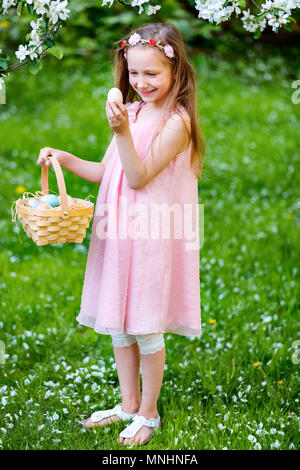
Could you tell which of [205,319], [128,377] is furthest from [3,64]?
[205,319]

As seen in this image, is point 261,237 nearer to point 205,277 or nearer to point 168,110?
point 205,277

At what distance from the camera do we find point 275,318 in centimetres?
373

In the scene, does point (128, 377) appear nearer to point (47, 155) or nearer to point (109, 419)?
point (109, 419)

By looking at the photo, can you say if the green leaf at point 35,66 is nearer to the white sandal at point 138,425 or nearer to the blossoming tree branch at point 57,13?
the blossoming tree branch at point 57,13

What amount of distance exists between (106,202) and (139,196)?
0.53ft

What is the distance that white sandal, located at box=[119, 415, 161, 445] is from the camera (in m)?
2.64

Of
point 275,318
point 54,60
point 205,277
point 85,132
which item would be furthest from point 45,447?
point 54,60

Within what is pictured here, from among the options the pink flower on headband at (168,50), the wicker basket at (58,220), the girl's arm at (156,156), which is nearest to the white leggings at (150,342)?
the wicker basket at (58,220)

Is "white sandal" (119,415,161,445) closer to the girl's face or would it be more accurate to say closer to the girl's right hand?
the girl's right hand

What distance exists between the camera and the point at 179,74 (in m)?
2.45

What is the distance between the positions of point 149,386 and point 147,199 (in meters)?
0.86

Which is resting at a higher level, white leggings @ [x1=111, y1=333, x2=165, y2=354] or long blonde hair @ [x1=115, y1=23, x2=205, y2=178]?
long blonde hair @ [x1=115, y1=23, x2=205, y2=178]

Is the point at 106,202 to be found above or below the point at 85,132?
below

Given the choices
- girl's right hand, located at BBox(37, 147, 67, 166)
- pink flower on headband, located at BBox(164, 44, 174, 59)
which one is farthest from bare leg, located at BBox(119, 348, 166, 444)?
pink flower on headband, located at BBox(164, 44, 174, 59)
